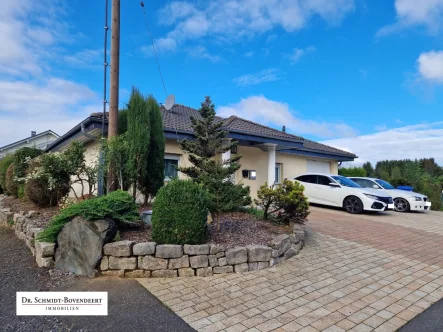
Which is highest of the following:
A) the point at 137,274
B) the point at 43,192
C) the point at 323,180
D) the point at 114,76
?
the point at 114,76

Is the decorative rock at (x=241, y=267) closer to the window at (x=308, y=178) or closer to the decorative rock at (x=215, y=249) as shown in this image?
the decorative rock at (x=215, y=249)

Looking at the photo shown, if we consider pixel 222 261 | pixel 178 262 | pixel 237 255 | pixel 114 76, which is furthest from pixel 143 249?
pixel 114 76

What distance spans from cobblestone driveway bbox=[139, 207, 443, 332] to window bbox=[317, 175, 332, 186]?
5.97 meters

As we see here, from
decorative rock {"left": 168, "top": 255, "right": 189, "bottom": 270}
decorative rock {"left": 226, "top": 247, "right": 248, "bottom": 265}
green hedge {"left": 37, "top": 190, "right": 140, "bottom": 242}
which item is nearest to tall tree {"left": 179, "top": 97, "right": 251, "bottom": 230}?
decorative rock {"left": 226, "top": 247, "right": 248, "bottom": 265}

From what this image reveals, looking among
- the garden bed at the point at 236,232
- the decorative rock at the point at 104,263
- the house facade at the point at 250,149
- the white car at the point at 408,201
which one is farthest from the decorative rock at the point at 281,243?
the white car at the point at 408,201

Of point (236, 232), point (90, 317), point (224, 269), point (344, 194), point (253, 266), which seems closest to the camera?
point (90, 317)

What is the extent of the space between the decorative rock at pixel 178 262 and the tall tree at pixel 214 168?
1248mm

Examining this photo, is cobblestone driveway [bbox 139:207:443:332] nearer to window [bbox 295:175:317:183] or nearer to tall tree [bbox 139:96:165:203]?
tall tree [bbox 139:96:165:203]

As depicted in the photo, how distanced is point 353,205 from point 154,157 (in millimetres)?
8582

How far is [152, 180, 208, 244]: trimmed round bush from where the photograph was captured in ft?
13.4

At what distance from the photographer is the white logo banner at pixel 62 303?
2959 millimetres

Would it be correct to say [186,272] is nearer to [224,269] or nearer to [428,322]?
[224,269]

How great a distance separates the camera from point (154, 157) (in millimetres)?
6586

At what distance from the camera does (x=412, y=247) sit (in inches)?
240
